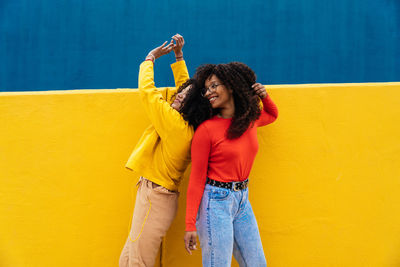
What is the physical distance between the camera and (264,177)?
264 cm

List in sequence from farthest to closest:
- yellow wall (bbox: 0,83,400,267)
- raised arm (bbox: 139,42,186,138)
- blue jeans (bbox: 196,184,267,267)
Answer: yellow wall (bbox: 0,83,400,267) < raised arm (bbox: 139,42,186,138) < blue jeans (bbox: 196,184,267,267)

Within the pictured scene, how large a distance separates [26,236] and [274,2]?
122 inches

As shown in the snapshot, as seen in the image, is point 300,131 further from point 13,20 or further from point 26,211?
point 13,20

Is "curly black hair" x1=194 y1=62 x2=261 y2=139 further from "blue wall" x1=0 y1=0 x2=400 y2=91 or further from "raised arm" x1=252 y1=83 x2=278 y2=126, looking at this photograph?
"blue wall" x1=0 y1=0 x2=400 y2=91

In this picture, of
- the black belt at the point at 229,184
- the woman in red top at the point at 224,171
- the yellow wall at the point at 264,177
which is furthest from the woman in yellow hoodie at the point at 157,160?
the yellow wall at the point at 264,177

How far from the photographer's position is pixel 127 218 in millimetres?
2664

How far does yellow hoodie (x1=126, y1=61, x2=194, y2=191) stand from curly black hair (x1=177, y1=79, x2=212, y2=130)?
0.04m

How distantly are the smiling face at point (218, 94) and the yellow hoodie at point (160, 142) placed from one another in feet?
0.69

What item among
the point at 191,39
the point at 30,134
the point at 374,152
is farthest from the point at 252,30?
the point at 30,134

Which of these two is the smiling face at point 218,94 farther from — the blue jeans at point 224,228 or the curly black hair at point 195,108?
the blue jeans at point 224,228

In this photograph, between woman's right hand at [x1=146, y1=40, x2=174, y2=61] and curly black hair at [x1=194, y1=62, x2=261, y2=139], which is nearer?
curly black hair at [x1=194, y1=62, x2=261, y2=139]

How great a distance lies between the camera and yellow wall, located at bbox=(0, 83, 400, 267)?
8.60 ft

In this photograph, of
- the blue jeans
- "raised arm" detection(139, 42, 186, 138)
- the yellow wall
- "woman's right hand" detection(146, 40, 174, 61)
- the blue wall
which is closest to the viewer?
the blue jeans

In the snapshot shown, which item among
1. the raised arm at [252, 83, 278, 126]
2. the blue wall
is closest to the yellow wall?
the raised arm at [252, 83, 278, 126]
